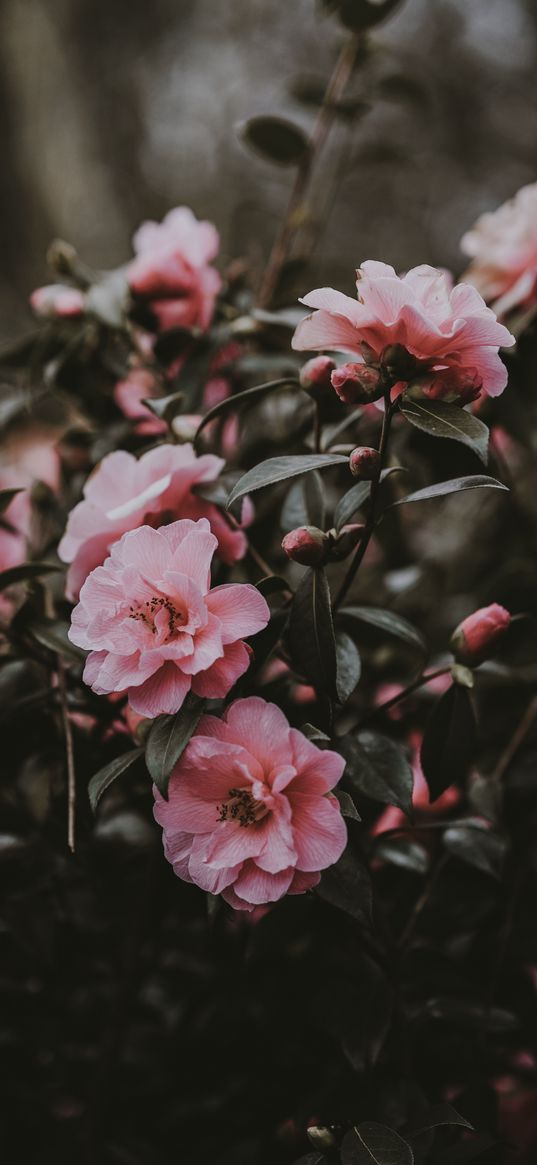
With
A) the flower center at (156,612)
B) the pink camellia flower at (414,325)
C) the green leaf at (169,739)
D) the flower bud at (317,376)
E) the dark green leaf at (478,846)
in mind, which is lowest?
the dark green leaf at (478,846)

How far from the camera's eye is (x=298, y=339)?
1.73 ft

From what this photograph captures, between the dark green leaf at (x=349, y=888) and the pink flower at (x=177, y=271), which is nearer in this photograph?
the dark green leaf at (x=349, y=888)

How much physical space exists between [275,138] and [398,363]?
550mm

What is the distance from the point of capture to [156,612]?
1.69 feet

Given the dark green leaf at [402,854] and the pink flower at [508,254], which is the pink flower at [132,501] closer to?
the dark green leaf at [402,854]

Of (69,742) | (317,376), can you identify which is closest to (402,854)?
(69,742)

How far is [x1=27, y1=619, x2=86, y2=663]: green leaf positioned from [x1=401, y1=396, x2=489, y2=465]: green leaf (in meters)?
0.29

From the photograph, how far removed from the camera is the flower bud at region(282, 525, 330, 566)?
533mm

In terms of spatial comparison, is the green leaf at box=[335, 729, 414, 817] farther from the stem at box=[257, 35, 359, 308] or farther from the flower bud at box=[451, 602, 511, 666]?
the stem at box=[257, 35, 359, 308]

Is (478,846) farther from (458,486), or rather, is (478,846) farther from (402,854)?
(458,486)

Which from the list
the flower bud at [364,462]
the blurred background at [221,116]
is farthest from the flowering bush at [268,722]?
the blurred background at [221,116]

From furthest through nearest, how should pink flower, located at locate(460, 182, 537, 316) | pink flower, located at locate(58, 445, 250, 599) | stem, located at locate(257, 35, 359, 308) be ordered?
stem, located at locate(257, 35, 359, 308)
pink flower, located at locate(460, 182, 537, 316)
pink flower, located at locate(58, 445, 250, 599)

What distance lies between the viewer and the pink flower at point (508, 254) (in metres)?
0.82

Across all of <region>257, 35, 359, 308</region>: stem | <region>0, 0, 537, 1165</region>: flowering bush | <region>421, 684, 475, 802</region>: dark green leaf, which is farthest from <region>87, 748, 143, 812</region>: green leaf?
<region>257, 35, 359, 308</region>: stem
